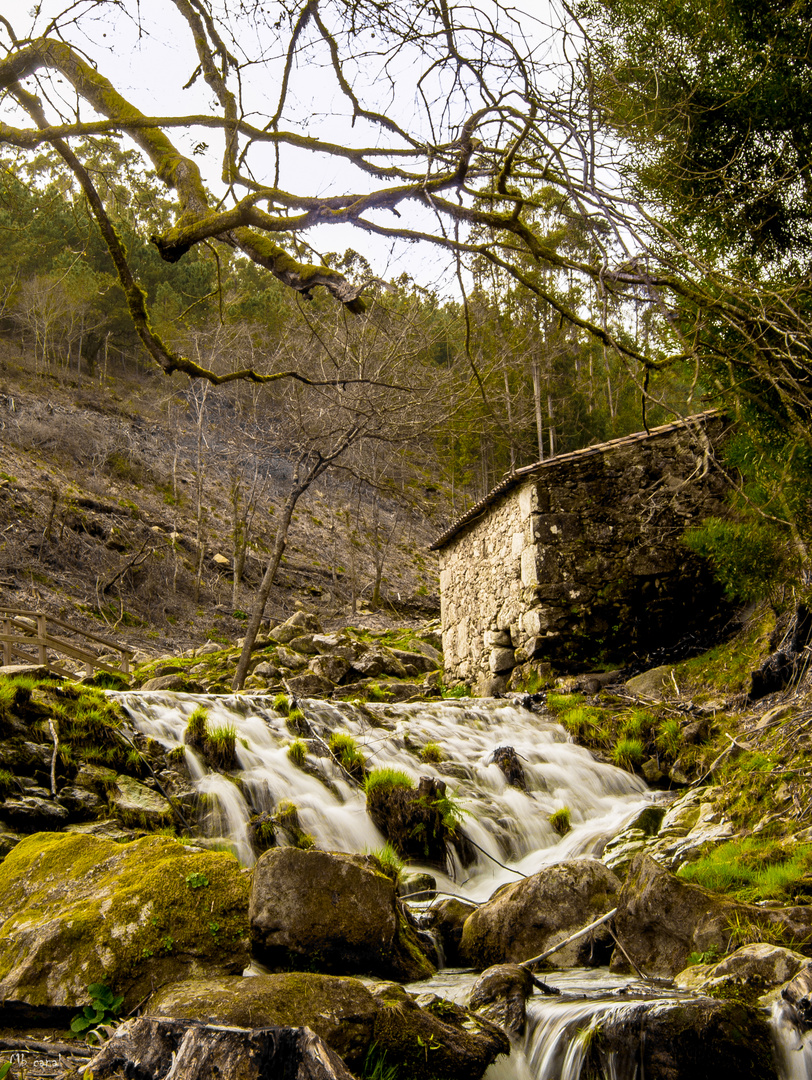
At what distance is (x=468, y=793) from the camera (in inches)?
276

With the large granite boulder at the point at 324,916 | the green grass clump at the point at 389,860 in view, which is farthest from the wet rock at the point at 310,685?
the large granite boulder at the point at 324,916

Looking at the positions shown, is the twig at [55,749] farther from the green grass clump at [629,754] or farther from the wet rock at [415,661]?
the wet rock at [415,661]

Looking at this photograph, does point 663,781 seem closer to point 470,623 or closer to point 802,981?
point 802,981

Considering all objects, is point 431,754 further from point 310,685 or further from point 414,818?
point 310,685

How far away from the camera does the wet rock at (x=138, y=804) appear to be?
17.5 ft

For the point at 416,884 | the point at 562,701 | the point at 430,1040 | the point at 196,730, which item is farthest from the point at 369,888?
the point at 562,701

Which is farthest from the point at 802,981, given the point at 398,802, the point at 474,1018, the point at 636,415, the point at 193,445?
the point at 193,445

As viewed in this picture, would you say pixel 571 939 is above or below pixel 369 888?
below

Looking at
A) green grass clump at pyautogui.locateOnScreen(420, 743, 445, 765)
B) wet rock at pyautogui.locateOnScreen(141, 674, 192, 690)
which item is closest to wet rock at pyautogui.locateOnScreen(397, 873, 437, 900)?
green grass clump at pyautogui.locateOnScreen(420, 743, 445, 765)

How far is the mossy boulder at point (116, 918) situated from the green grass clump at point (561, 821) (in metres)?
3.77

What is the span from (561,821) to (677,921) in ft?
8.86

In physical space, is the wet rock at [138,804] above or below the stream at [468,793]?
above

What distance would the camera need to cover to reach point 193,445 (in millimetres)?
27844

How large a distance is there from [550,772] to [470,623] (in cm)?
597
